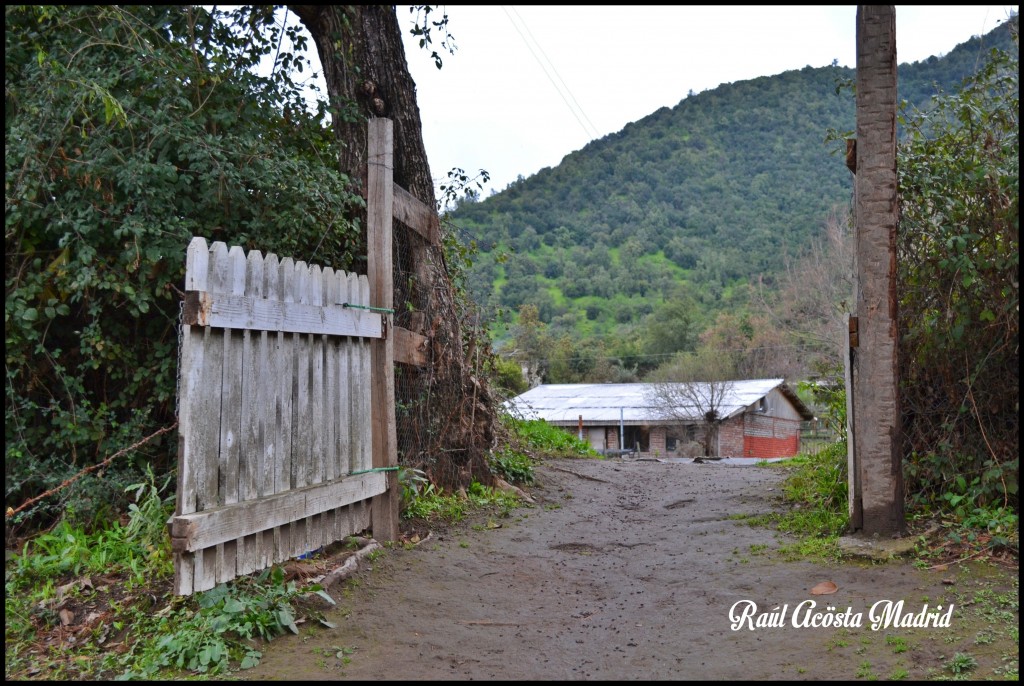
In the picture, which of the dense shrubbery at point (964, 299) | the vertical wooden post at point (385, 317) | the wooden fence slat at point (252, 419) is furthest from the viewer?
the vertical wooden post at point (385, 317)

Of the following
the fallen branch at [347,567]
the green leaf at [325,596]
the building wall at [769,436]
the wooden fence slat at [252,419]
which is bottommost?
the building wall at [769,436]

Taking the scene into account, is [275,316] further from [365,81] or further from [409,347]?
[365,81]

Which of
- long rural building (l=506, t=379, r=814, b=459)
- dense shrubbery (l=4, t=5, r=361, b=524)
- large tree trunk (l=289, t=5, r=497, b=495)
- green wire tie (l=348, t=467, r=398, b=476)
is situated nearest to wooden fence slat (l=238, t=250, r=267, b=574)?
green wire tie (l=348, t=467, r=398, b=476)

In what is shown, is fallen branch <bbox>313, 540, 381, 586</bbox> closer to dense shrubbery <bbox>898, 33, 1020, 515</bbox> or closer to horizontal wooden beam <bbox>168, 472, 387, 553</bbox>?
horizontal wooden beam <bbox>168, 472, 387, 553</bbox>

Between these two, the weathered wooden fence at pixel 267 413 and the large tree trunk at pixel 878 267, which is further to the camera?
the large tree trunk at pixel 878 267

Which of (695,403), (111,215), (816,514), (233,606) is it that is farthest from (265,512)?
(695,403)

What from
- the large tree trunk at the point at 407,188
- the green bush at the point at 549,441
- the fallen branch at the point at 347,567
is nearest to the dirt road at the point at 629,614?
the fallen branch at the point at 347,567

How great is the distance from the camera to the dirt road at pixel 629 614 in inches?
145

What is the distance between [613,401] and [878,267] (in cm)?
3125

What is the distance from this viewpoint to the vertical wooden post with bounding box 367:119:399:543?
583 cm

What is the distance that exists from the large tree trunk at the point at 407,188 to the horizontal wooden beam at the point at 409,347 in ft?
0.59

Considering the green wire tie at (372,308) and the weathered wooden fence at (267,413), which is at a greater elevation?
the green wire tie at (372,308)

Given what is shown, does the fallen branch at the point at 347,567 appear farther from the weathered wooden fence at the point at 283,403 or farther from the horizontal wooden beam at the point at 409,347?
the horizontal wooden beam at the point at 409,347

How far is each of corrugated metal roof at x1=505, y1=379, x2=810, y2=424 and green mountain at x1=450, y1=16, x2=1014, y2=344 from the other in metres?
14.6
